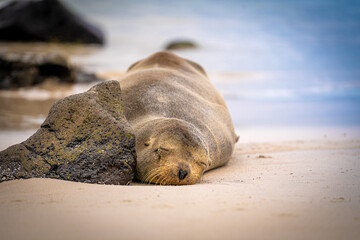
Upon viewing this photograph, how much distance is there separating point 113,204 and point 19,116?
256 inches

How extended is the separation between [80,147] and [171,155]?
33.2 inches

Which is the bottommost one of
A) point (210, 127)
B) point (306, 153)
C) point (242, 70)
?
point (242, 70)

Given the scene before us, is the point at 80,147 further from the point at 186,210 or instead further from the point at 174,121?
the point at 186,210

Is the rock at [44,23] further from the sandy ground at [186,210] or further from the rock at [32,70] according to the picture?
the sandy ground at [186,210]

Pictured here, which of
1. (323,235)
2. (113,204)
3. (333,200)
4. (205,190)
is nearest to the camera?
(323,235)

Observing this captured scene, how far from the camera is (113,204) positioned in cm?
302

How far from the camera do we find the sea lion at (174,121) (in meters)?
4.16

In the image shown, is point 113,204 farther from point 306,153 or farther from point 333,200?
point 306,153

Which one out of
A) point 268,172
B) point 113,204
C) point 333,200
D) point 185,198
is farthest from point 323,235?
point 268,172

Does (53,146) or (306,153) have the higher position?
(53,146)

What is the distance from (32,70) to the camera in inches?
535

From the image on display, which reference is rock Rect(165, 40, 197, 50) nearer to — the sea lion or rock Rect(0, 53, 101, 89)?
rock Rect(0, 53, 101, 89)

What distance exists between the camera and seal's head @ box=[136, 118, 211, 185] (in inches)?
160

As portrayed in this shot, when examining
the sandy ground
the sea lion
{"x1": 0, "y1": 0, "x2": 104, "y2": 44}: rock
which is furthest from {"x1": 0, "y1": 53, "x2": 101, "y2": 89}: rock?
{"x1": 0, "y1": 0, "x2": 104, "y2": 44}: rock
